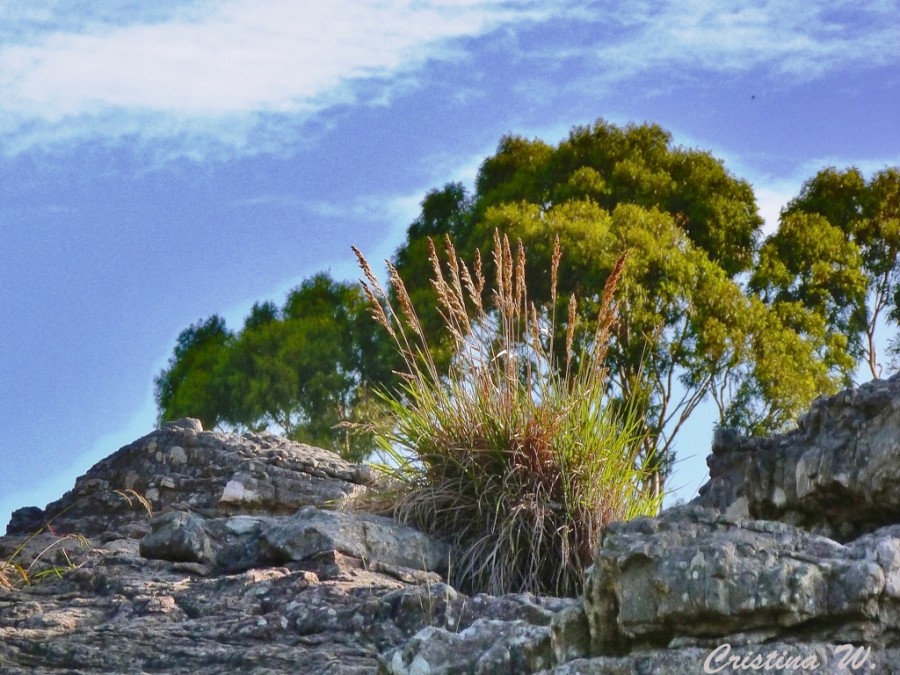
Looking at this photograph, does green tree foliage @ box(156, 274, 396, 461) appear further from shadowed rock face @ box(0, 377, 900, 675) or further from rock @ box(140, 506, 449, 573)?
rock @ box(140, 506, 449, 573)

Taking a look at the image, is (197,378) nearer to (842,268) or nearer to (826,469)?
(842,268)

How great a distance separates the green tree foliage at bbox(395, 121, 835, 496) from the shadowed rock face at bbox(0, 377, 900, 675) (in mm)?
12615

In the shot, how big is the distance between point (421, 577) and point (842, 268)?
19.8 meters

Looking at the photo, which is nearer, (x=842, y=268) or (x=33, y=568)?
(x=33, y=568)

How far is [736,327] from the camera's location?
851 inches

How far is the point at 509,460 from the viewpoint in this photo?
605cm

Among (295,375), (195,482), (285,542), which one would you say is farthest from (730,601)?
(295,375)

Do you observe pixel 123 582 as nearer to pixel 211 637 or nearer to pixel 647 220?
pixel 211 637

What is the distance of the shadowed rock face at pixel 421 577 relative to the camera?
2.82 m

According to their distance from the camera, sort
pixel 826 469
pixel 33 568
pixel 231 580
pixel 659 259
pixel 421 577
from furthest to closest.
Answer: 1. pixel 659 259
2. pixel 33 568
3. pixel 421 577
4. pixel 231 580
5. pixel 826 469

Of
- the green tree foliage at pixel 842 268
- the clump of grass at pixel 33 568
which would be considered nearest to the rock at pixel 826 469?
the clump of grass at pixel 33 568

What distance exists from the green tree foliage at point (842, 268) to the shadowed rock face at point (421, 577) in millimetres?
17545

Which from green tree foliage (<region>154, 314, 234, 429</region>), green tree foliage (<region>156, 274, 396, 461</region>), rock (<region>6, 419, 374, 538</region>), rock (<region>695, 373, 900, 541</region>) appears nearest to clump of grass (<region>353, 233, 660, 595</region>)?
rock (<region>6, 419, 374, 538</region>)

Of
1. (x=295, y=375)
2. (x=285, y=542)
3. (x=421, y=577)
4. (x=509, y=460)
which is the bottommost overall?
(x=421, y=577)
